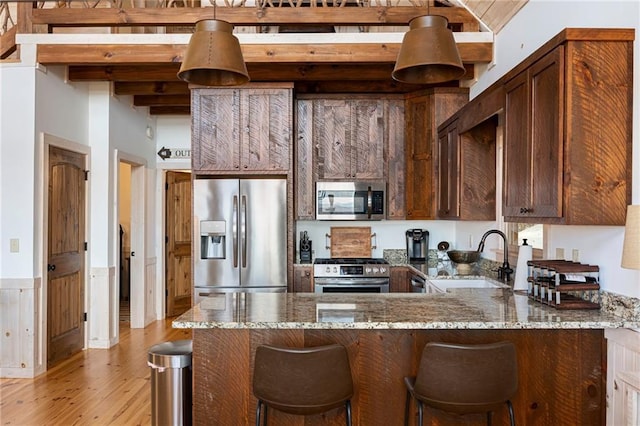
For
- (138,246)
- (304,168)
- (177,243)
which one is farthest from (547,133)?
(177,243)

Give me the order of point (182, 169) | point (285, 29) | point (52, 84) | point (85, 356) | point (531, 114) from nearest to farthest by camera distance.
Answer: point (531, 114), point (52, 84), point (85, 356), point (285, 29), point (182, 169)

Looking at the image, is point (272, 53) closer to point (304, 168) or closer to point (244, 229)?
point (304, 168)

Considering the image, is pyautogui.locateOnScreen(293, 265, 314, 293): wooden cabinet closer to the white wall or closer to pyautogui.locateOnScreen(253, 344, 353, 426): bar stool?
the white wall

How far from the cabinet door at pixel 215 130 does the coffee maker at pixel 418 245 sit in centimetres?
205

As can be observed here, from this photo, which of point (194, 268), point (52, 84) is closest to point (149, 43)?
point (52, 84)

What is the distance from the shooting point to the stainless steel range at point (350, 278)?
4484mm

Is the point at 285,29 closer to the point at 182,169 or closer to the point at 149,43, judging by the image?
the point at 149,43

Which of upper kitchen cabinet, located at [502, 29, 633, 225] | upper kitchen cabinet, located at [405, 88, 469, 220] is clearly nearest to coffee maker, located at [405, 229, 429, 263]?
upper kitchen cabinet, located at [405, 88, 469, 220]

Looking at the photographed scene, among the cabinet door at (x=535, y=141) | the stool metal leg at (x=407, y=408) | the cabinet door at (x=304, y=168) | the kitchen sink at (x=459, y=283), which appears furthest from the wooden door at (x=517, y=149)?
the cabinet door at (x=304, y=168)

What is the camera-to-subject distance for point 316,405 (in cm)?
193

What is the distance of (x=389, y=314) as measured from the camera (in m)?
2.21

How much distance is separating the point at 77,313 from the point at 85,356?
1.49 feet

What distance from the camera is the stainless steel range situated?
4484 millimetres

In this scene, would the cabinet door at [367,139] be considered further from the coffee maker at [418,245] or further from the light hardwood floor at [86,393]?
the light hardwood floor at [86,393]
